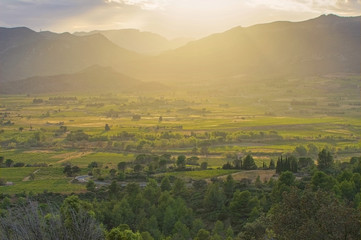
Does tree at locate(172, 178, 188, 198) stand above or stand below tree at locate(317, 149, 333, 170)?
below

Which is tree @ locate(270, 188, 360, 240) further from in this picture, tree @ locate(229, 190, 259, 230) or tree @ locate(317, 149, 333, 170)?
tree @ locate(317, 149, 333, 170)

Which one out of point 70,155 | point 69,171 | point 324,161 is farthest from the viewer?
point 70,155

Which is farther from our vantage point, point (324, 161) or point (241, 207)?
point (324, 161)

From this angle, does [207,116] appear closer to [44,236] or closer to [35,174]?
[35,174]

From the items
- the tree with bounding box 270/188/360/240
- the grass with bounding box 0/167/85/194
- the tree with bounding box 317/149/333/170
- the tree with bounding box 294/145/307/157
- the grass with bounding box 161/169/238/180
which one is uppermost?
the tree with bounding box 270/188/360/240

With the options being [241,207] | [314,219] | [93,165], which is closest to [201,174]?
[93,165]

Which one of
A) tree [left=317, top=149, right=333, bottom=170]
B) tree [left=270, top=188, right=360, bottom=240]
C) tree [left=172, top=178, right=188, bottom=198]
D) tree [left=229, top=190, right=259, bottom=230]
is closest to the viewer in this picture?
tree [left=270, top=188, right=360, bottom=240]

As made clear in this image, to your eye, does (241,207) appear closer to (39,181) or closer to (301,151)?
(39,181)

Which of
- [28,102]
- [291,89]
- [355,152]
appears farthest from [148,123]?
[291,89]

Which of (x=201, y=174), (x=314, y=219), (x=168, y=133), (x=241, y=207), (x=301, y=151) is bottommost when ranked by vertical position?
(x=201, y=174)

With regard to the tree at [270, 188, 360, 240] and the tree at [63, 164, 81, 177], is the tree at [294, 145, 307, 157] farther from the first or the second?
the tree at [270, 188, 360, 240]

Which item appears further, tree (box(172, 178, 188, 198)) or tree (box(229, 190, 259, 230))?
tree (box(172, 178, 188, 198))

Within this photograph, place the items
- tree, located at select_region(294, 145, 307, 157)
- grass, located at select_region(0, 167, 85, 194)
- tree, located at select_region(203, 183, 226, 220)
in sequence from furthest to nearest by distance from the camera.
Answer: tree, located at select_region(294, 145, 307, 157) → grass, located at select_region(0, 167, 85, 194) → tree, located at select_region(203, 183, 226, 220)

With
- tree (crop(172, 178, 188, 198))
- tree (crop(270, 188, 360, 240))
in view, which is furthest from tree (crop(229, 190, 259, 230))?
tree (crop(270, 188, 360, 240))
